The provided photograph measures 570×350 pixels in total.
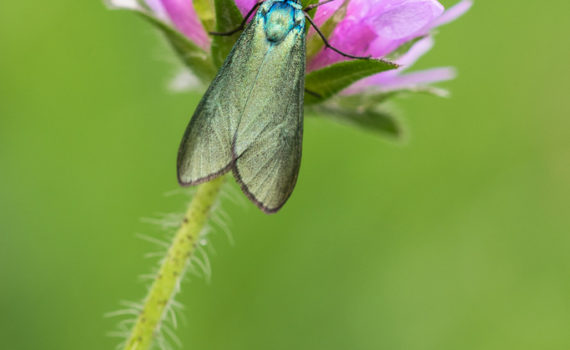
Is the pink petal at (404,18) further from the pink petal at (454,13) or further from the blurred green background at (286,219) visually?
the blurred green background at (286,219)

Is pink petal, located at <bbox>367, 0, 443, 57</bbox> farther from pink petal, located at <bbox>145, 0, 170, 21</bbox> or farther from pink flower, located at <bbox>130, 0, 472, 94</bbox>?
pink petal, located at <bbox>145, 0, 170, 21</bbox>

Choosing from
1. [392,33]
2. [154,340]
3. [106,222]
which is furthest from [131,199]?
[392,33]

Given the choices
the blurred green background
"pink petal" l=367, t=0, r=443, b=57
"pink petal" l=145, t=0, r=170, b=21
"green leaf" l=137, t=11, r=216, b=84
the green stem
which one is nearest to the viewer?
"pink petal" l=367, t=0, r=443, b=57

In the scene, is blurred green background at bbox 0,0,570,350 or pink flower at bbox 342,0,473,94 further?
blurred green background at bbox 0,0,570,350

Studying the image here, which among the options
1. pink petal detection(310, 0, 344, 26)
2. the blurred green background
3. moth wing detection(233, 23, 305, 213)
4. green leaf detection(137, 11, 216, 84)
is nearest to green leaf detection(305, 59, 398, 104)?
moth wing detection(233, 23, 305, 213)

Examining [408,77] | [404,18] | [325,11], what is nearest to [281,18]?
[325,11]

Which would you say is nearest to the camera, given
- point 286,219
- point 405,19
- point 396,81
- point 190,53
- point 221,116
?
point 405,19

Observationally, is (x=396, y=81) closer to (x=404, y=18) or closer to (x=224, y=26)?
(x=404, y=18)
